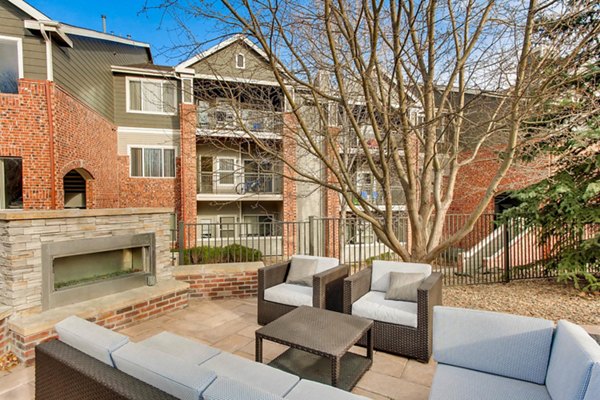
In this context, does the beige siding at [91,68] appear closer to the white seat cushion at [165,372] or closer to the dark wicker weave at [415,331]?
the white seat cushion at [165,372]

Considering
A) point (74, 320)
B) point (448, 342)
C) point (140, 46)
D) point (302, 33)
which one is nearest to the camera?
point (74, 320)

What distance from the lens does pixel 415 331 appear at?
309 centimetres

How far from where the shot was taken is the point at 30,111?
7.17 metres

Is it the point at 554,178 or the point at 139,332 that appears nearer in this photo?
the point at 139,332

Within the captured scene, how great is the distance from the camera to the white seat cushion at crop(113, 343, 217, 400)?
1.36m

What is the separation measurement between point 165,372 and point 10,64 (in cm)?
947

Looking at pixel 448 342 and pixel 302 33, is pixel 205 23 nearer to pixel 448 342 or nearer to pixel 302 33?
pixel 302 33

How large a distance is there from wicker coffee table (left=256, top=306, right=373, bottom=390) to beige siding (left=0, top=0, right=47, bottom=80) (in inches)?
Result: 339

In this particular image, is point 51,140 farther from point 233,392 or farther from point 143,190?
point 233,392

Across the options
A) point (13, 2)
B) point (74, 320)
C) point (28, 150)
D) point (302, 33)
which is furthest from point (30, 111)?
point (74, 320)

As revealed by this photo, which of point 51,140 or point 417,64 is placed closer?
point 417,64

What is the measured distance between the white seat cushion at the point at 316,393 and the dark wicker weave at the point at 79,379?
0.64 m

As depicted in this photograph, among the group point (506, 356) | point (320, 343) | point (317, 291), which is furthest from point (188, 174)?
point (506, 356)

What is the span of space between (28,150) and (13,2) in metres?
3.41
